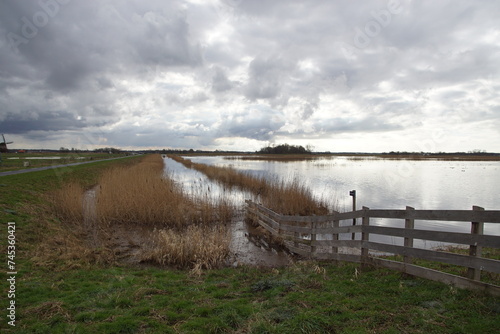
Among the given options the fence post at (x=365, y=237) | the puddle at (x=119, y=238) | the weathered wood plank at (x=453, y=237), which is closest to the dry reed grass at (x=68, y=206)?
the puddle at (x=119, y=238)

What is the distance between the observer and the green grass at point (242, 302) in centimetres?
375

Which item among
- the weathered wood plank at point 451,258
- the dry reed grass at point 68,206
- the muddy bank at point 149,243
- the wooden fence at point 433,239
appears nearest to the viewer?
the weathered wood plank at point 451,258

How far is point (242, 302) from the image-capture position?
486 centimetres

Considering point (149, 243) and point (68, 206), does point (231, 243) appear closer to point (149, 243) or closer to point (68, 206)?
point (149, 243)

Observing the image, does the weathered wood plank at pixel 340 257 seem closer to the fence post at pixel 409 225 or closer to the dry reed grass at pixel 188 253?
the fence post at pixel 409 225

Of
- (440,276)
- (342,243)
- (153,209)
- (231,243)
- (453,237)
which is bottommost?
(231,243)

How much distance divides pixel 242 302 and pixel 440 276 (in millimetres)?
3315

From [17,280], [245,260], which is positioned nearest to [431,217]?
[245,260]

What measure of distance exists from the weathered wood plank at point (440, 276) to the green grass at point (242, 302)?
122 millimetres

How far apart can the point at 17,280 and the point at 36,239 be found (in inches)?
146

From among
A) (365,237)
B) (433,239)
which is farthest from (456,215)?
(365,237)

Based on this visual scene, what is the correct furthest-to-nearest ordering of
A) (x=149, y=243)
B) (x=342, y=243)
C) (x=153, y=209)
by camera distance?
(x=153, y=209) → (x=149, y=243) → (x=342, y=243)

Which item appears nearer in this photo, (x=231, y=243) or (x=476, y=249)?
(x=476, y=249)

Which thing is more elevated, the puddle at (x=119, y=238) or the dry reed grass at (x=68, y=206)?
the dry reed grass at (x=68, y=206)
